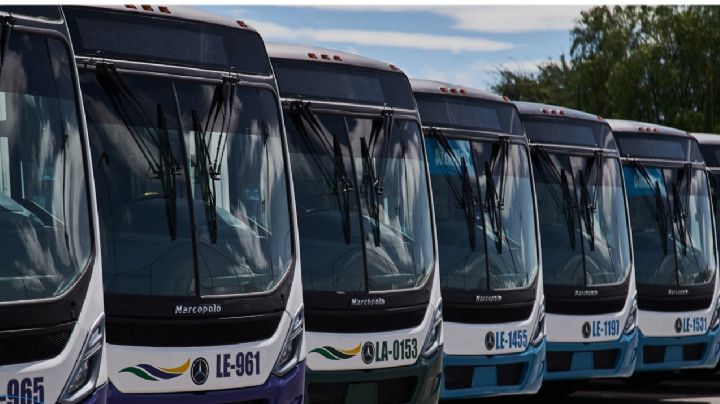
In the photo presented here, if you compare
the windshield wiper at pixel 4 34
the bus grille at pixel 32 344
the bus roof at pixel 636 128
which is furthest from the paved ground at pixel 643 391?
the windshield wiper at pixel 4 34

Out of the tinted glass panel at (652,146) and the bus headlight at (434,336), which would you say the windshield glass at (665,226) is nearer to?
the tinted glass panel at (652,146)

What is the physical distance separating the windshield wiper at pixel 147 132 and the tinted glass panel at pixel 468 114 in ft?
13.6

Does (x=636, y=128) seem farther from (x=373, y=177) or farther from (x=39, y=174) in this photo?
(x=39, y=174)

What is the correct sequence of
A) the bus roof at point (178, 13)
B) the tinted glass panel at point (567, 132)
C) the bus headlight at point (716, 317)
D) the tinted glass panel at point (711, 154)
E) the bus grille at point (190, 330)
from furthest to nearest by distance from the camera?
the tinted glass panel at point (711, 154)
the bus headlight at point (716, 317)
the tinted glass panel at point (567, 132)
the bus roof at point (178, 13)
the bus grille at point (190, 330)

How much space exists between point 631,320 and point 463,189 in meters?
3.03

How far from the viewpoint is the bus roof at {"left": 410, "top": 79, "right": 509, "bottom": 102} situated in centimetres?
1216

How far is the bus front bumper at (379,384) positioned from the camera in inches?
378

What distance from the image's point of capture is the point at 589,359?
13617 mm

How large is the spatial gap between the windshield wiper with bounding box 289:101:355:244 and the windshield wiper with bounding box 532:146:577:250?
4.25 metres

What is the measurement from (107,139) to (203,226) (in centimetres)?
72

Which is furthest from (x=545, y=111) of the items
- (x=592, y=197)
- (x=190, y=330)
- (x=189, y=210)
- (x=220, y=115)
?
(x=190, y=330)

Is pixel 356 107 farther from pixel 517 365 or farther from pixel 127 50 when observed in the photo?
pixel 517 365

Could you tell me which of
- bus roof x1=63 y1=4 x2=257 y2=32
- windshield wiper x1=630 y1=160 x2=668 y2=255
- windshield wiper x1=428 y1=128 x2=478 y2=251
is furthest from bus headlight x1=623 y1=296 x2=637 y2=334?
bus roof x1=63 y1=4 x2=257 y2=32

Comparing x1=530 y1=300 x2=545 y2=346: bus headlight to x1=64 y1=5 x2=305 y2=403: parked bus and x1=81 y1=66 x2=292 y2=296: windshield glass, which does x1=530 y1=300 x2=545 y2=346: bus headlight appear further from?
x1=81 y1=66 x2=292 y2=296: windshield glass
